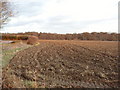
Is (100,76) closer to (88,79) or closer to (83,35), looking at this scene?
(88,79)

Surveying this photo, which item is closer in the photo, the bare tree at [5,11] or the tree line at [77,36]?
the bare tree at [5,11]

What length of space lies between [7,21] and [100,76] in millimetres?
12413

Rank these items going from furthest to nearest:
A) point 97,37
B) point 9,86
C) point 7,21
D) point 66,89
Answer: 1. point 97,37
2. point 7,21
3. point 9,86
4. point 66,89

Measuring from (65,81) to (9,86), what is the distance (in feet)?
6.31

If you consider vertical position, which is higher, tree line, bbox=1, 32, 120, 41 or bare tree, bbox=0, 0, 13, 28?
bare tree, bbox=0, 0, 13, 28

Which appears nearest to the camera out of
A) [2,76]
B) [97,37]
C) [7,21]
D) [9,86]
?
[9,86]

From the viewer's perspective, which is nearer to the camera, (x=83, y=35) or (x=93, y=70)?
(x=93, y=70)

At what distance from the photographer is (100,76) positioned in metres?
6.03

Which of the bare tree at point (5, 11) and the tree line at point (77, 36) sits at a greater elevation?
the bare tree at point (5, 11)

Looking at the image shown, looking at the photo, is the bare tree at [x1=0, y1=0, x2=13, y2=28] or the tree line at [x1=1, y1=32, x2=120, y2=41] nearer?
the bare tree at [x1=0, y1=0, x2=13, y2=28]

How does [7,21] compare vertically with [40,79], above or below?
above

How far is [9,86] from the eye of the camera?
555 centimetres

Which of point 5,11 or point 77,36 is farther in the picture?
point 77,36

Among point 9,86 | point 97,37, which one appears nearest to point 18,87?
point 9,86
